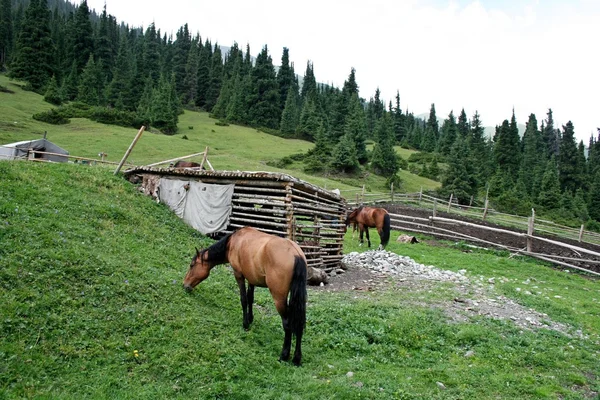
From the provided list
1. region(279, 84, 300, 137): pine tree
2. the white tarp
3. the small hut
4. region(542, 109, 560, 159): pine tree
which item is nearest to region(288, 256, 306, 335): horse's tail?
the white tarp

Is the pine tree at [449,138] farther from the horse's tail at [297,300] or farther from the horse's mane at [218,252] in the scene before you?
the horse's tail at [297,300]

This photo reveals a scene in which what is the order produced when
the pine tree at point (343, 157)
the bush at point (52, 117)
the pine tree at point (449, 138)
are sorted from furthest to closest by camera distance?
1. the pine tree at point (449, 138)
2. the pine tree at point (343, 157)
3. the bush at point (52, 117)

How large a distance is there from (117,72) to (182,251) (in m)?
55.9

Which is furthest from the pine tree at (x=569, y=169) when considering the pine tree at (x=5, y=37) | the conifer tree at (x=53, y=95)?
the pine tree at (x=5, y=37)

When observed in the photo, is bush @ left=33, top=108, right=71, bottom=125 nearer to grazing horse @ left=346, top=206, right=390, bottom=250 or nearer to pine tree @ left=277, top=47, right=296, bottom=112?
grazing horse @ left=346, top=206, right=390, bottom=250

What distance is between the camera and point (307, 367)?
523 cm

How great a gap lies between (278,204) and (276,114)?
56204mm

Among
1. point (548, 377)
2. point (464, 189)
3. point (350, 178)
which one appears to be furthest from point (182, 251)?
point (464, 189)

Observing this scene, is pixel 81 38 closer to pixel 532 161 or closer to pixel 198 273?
pixel 198 273

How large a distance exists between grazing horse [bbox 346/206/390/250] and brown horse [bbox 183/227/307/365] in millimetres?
9899

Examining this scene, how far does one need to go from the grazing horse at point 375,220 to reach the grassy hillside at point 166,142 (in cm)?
1599

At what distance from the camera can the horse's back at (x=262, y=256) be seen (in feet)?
17.8

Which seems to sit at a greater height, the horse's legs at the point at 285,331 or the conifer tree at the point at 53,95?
the conifer tree at the point at 53,95

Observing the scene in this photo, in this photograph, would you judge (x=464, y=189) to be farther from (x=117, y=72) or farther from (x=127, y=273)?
(x=117, y=72)
